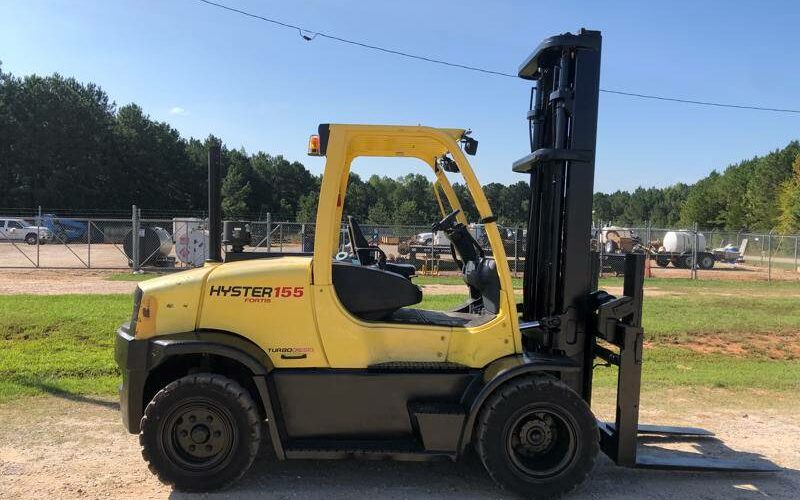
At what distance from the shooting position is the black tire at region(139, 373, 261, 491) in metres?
3.92

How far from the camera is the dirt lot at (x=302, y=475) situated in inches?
157

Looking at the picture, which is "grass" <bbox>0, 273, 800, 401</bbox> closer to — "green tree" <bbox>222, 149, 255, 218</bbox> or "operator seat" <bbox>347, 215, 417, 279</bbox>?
"operator seat" <bbox>347, 215, 417, 279</bbox>

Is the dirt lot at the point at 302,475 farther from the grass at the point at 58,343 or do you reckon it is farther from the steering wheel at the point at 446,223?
the steering wheel at the point at 446,223

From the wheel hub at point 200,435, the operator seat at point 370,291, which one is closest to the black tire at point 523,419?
the operator seat at point 370,291

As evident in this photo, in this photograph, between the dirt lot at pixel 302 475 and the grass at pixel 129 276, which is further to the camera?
the grass at pixel 129 276

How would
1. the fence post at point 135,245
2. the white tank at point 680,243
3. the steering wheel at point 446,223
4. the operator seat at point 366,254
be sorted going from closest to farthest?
the steering wheel at point 446,223, the operator seat at point 366,254, the fence post at point 135,245, the white tank at point 680,243

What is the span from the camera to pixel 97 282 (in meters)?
17.5

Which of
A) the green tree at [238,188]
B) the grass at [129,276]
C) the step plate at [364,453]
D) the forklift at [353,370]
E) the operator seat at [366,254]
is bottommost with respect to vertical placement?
the grass at [129,276]

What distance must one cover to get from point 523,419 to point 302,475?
1.68 m

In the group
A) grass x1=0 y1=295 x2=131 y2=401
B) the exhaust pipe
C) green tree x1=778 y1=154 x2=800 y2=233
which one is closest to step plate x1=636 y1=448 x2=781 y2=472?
the exhaust pipe

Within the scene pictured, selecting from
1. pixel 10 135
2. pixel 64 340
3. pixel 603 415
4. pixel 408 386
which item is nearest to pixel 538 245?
pixel 408 386

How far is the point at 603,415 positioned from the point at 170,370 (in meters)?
4.19

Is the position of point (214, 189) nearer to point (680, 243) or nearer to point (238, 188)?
point (680, 243)

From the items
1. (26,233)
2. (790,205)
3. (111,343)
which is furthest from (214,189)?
(790,205)
